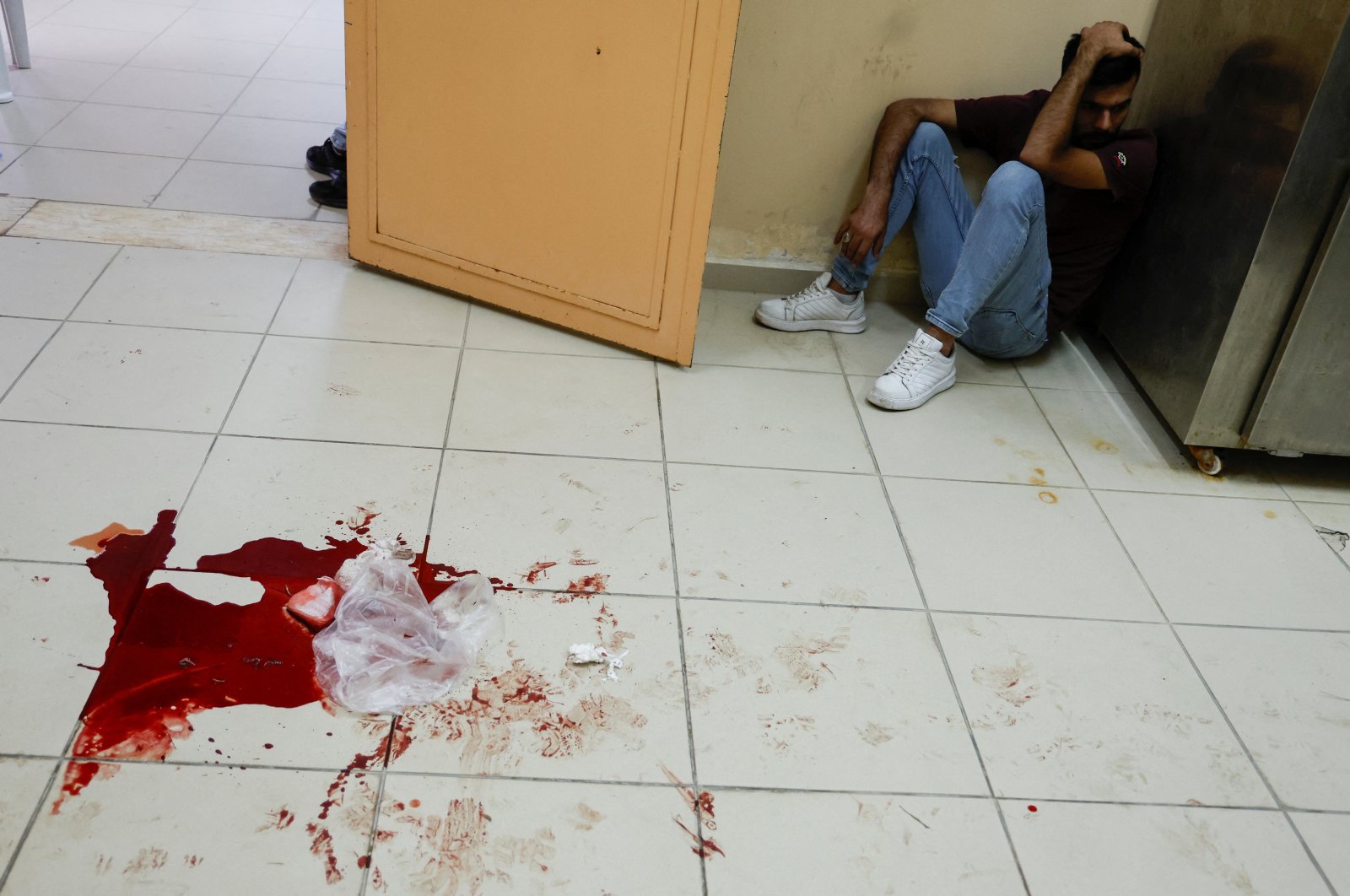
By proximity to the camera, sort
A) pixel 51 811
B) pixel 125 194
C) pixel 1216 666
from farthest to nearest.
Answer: pixel 125 194 → pixel 1216 666 → pixel 51 811

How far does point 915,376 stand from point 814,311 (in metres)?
0.37

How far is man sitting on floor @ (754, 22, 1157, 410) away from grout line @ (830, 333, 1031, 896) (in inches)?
6.1

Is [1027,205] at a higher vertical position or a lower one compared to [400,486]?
higher

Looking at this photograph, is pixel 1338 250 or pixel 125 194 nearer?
pixel 1338 250

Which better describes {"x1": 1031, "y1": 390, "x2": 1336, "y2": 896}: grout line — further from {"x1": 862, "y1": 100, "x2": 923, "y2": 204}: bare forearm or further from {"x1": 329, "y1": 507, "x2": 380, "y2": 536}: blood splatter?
{"x1": 329, "y1": 507, "x2": 380, "y2": 536}: blood splatter

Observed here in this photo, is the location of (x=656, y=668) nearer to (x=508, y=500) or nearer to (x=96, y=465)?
(x=508, y=500)

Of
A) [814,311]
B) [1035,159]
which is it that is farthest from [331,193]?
[1035,159]

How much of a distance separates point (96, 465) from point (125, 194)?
1.29 m

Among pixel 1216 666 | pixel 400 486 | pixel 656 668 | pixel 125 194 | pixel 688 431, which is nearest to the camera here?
pixel 656 668

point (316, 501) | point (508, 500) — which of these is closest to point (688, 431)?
point (508, 500)

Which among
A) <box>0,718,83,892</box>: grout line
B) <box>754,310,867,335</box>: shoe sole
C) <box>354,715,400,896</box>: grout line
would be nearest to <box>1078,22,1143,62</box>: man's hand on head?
<box>754,310,867,335</box>: shoe sole

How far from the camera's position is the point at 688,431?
2.13 meters

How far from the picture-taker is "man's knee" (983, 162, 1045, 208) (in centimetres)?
221

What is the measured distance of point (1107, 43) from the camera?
2.13 meters
